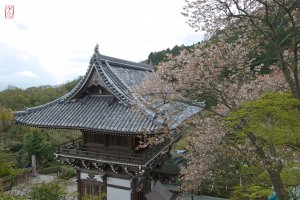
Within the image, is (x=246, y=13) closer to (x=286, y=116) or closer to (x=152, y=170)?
(x=286, y=116)

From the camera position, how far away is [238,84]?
1077 cm

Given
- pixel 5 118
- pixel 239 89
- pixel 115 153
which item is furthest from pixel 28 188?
pixel 5 118

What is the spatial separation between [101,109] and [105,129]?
1758 millimetres

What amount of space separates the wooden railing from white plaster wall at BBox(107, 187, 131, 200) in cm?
211

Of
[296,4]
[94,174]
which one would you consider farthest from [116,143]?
[296,4]

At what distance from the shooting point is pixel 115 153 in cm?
1312

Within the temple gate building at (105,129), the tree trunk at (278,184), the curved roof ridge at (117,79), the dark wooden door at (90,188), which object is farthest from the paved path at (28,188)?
the tree trunk at (278,184)

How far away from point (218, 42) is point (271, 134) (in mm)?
5235

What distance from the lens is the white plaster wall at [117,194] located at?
13.7 meters

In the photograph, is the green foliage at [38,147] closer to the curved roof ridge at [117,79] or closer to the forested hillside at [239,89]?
the curved roof ridge at [117,79]

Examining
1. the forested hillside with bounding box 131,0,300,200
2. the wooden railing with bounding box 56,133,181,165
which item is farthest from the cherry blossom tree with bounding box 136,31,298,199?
the wooden railing with bounding box 56,133,181,165

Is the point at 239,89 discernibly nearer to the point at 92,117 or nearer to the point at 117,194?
the point at 92,117

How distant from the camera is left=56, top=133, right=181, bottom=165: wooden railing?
12211 millimetres

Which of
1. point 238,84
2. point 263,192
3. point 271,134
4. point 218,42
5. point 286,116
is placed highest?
point 218,42
